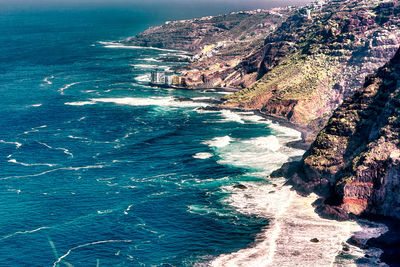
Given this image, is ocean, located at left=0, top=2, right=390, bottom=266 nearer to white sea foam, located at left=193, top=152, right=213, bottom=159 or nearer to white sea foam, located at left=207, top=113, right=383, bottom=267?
white sea foam, located at left=193, top=152, right=213, bottom=159

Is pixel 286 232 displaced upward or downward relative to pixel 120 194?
downward

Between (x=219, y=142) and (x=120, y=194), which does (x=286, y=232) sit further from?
(x=219, y=142)

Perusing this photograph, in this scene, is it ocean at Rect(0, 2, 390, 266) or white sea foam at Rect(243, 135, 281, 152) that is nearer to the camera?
ocean at Rect(0, 2, 390, 266)

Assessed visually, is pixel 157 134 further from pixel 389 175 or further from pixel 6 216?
pixel 389 175

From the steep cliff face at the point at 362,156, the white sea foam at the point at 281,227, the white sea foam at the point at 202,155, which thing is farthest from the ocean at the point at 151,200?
the steep cliff face at the point at 362,156

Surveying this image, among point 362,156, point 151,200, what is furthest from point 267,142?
point 151,200

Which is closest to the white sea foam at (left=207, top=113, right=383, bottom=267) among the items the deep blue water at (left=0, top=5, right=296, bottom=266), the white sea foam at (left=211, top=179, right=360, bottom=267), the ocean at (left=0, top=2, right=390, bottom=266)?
the white sea foam at (left=211, top=179, right=360, bottom=267)

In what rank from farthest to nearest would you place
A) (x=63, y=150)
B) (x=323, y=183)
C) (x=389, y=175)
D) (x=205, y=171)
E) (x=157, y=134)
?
(x=157, y=134)
(x=63, y=150)
(x=205, y=171)
(x=323, y=183)
(x=389, y=175)

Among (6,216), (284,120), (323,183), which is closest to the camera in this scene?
(6,216)

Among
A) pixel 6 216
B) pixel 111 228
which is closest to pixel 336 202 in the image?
pixel 111 228
